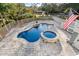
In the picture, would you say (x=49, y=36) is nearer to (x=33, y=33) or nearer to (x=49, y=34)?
(x=49, y=34)

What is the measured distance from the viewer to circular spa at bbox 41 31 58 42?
155 inches

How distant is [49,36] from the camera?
3959 mm

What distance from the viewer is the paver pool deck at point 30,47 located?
154 inches

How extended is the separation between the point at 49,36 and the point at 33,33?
244 mm

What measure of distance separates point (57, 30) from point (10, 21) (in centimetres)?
72

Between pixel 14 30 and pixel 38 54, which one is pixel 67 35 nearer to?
pixel 38 54

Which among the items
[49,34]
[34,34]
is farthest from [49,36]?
[34,34]

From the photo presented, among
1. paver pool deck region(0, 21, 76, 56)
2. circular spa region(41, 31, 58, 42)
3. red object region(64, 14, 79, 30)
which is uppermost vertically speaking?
red object region(64, 14, 79, 30)

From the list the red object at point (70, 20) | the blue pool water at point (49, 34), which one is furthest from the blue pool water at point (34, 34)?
the red object at point (70, 20)

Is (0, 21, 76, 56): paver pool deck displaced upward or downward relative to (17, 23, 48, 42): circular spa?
downward

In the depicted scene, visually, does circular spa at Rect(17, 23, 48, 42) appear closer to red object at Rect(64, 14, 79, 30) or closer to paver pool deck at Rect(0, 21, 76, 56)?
paver pool deck at Rect(0, 21, 76, 56)

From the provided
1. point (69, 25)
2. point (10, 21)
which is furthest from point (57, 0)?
point (10, 21)

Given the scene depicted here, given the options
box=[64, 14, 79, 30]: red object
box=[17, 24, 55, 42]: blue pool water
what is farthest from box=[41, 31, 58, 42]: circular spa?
box=[64, 14, 79, 30]: red object

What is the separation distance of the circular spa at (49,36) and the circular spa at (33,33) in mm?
64
